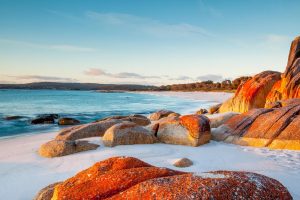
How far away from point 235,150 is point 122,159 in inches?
201

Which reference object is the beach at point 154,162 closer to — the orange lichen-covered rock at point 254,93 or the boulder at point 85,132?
the boulder at point 85,132

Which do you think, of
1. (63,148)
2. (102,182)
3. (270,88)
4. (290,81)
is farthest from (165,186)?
(270,88)

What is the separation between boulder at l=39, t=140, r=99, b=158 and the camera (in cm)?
868

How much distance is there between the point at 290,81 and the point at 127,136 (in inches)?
398

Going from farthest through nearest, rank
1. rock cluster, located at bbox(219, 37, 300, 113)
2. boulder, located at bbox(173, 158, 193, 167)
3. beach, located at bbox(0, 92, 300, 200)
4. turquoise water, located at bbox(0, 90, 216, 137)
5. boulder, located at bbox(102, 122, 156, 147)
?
1. turquoise water, located at bbox(0, 90, 216, 137)
2. rock cluster, located at bbox(219, 37, 300, 113)
3. boulder, located at bbox(102, 122, 156, 147)
4. boulder, located at bbox(173, 158, 193, 167)
5. beach, located at bbox(0, 92, 300, 200)

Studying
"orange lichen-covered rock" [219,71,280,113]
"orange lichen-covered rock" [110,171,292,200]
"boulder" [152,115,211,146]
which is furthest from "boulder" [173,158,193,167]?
"orange lichen-covered rock" [219,71,280,113]

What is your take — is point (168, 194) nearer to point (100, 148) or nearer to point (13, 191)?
point (13, 191)

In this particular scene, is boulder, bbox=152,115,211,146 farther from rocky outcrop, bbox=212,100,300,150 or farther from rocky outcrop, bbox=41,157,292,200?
rocky outcrop, bbox=41,157,292,200

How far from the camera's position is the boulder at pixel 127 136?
943 cm

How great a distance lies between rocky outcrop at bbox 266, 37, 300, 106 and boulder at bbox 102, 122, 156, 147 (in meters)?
7.81

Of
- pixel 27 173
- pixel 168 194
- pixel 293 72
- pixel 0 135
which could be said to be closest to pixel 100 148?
pixel 27 173

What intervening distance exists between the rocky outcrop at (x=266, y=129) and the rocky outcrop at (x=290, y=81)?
188 inches

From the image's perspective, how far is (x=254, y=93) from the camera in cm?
1686

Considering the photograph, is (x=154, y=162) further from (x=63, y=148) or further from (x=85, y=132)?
(x=85, y=132)
